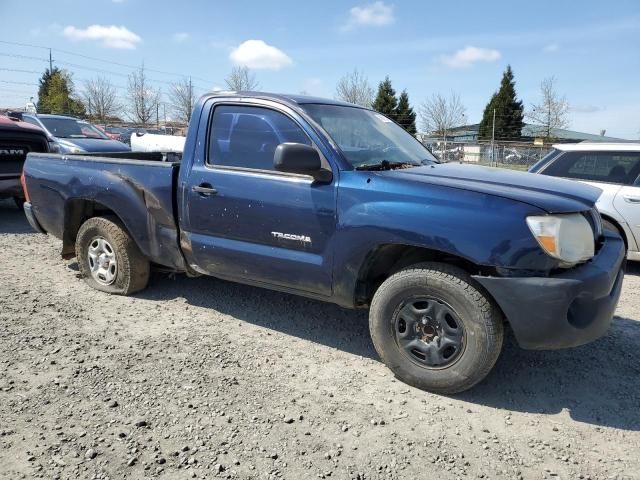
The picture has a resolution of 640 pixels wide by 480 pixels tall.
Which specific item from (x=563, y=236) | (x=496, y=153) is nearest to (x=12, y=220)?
(x=563, y=236)

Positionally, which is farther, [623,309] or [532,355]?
[623,309]

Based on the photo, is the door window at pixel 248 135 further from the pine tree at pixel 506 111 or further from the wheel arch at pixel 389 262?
the pine tree at pixel 506 111

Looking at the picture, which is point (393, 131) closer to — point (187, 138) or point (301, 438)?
point (187, 138)

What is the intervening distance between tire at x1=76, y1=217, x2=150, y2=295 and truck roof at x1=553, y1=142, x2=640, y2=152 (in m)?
5.20

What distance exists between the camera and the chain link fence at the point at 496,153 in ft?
86.8

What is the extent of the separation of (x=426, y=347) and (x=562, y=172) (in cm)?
422

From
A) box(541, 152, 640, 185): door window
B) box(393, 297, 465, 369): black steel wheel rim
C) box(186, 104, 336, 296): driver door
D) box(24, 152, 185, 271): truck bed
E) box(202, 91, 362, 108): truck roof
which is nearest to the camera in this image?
box(393, 297, 465, 369): black steel wheel rim

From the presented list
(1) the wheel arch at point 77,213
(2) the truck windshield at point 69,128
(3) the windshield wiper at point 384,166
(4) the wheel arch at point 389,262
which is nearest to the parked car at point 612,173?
(3) the windshield wiper at point 384,166

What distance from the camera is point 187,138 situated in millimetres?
4152

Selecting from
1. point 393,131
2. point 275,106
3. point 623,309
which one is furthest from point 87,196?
point 623,309

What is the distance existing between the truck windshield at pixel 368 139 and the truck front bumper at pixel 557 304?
120 centimetres

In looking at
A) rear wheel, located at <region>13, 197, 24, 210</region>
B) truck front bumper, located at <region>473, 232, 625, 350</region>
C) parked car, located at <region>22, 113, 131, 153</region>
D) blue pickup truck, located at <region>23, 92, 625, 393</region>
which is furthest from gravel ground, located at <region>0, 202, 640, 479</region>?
parked car, located at <region>22, 113, 131, 153</region>

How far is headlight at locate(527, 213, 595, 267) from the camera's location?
2.86 m

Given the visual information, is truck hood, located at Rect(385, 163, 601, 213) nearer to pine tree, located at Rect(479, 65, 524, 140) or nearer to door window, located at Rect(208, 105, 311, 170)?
door window, located at Rect(208, 105, 311, 170)
